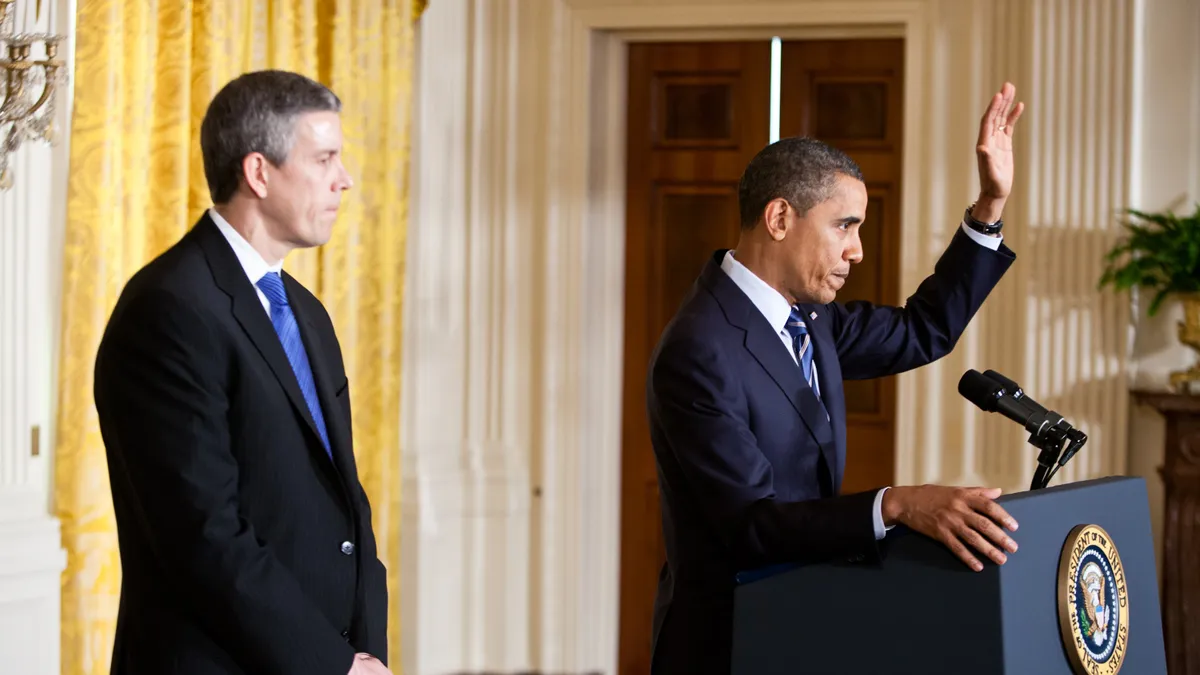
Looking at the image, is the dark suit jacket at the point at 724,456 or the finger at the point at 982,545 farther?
the dark suit jacket at the point at 724,456

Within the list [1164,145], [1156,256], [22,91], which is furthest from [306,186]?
[1164,145]

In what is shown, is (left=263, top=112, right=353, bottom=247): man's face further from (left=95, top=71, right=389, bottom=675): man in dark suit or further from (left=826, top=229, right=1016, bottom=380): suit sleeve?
(left=826, top=229, right=1016, bottom=380): suit sleeve

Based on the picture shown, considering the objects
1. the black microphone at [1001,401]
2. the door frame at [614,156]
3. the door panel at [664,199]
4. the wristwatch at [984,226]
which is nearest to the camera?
the black microphone at [1001,401]

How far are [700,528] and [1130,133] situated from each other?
9.90ft

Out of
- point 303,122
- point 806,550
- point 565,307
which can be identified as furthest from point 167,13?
point 806,550

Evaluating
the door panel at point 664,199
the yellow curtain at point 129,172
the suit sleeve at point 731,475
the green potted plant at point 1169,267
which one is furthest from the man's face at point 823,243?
the door panel at point 664,199

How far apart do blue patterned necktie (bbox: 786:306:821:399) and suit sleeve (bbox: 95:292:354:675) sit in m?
1.06

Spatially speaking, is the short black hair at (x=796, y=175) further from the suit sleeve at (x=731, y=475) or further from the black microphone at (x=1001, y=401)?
the black microphone at (x=1001, y=401)

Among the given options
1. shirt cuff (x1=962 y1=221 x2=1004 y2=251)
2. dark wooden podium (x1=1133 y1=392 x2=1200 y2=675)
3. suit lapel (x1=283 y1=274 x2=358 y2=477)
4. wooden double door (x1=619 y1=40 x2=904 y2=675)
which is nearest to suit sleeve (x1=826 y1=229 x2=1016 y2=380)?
shirt cuff (x1=962 y1=221 x2=1004 y2=251)

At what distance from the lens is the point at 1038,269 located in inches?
185

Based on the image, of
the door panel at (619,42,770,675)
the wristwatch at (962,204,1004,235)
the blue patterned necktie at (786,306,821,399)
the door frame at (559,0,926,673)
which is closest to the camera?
the blue patterned necktie at (786,306,821,399)

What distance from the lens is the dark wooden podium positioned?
4.41m

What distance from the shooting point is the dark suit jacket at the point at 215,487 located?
187 cm

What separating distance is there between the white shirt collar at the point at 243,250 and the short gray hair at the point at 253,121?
1.8 inches
